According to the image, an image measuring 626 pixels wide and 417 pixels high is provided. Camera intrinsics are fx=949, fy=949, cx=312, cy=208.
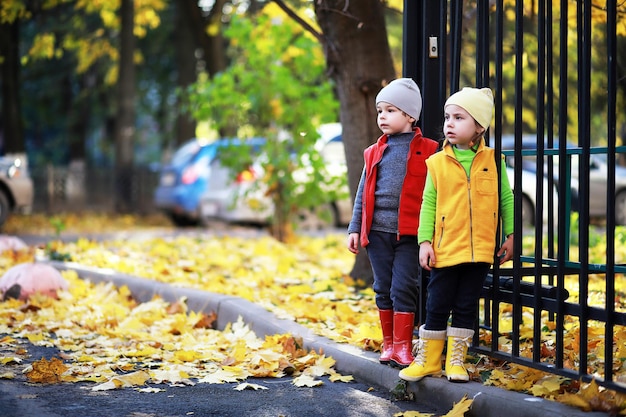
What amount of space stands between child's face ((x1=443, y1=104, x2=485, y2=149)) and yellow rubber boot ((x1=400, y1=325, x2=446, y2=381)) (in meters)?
0.92

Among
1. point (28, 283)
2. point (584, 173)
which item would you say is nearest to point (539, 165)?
point (584, 173)

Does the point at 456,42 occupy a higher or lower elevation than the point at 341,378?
higher

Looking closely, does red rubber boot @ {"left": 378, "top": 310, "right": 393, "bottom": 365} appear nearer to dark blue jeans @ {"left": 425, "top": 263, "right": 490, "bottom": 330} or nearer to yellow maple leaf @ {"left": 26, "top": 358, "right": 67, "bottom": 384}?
dark blue jeans @ {"left": 425, "top": 263, "right": 490, "bottom": 330}

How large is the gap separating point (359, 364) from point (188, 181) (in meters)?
11.1

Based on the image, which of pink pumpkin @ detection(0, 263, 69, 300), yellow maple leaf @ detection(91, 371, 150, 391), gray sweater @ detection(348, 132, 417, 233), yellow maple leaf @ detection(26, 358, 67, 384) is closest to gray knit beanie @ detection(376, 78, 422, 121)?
gray sweater @ detection(348, 132, 417, 233)

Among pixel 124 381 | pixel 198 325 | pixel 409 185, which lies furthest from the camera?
pixel 198 325

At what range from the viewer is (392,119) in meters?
4.81

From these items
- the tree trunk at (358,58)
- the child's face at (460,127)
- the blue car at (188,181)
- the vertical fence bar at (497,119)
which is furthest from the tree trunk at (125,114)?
the child's face at (460,127)

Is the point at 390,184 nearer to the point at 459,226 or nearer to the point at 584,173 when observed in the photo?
the point at 459,226

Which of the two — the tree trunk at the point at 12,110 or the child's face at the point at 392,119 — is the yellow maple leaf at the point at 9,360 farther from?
the tree trunk at the point at 12,110

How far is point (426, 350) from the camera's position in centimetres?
459

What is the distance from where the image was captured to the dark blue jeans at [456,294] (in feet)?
14.7

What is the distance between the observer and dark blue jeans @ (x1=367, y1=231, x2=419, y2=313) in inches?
189

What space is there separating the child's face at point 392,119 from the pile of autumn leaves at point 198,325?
4.16 ft
